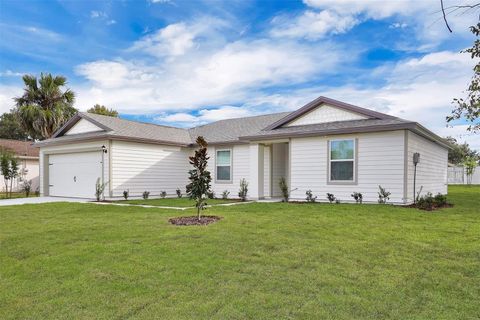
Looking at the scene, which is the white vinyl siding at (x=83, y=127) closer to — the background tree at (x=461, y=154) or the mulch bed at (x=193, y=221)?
the mulch bed at (x=193, y=221)

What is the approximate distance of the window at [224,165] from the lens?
1604 centimetres

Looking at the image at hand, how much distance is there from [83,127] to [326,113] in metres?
12.0

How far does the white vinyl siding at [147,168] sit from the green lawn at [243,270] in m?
7.28

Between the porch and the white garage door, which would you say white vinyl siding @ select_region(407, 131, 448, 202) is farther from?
the white garage door

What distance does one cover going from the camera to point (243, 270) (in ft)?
14.8

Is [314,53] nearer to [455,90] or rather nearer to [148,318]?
[455,90]

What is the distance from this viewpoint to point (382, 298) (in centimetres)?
358

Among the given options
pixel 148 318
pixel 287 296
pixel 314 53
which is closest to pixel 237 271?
pixel 287 296

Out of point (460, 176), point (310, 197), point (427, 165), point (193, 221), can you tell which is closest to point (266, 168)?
point (310, 197)

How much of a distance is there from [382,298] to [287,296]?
102cm

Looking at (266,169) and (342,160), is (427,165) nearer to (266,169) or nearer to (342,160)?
(342,160)

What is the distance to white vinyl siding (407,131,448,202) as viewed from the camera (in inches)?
463

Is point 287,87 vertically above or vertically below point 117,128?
above

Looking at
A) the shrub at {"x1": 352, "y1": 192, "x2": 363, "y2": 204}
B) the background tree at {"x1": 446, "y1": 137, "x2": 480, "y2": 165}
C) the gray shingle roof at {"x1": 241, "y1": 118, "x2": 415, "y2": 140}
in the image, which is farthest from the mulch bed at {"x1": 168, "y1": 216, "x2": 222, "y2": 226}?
the background tree at {"x1": 446, "y1": 137, "x2": 480, "y2": 165}
